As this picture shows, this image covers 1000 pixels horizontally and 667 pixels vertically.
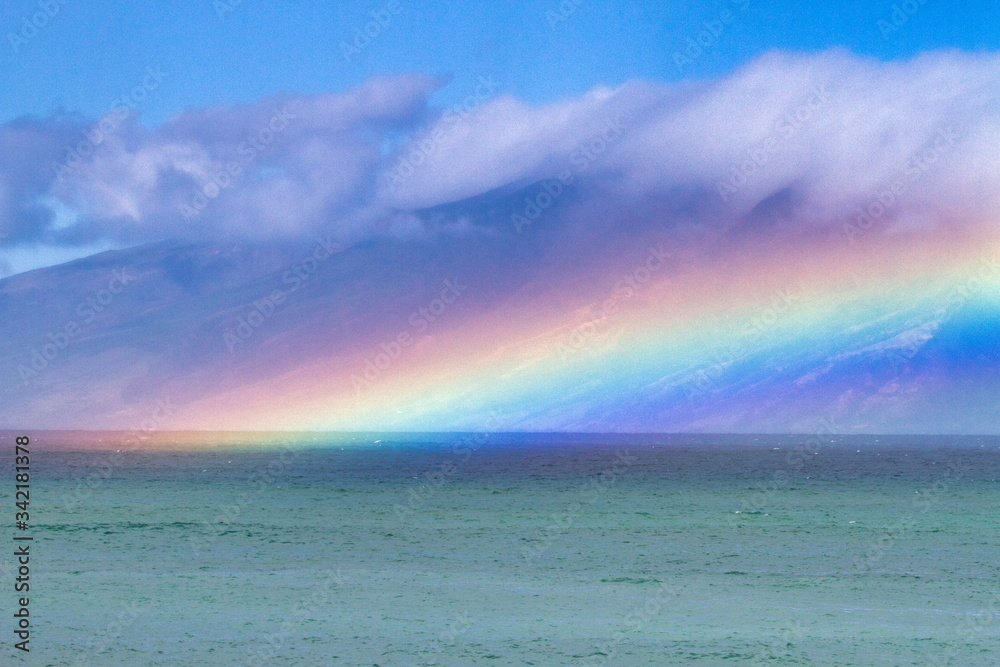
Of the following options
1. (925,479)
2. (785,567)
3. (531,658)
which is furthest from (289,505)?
(925,479)

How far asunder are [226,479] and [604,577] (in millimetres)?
91621

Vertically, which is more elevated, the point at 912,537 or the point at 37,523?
the point at 37,523

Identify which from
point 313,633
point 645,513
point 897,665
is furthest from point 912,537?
point 313,633

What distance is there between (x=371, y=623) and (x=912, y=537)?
35.9 meters

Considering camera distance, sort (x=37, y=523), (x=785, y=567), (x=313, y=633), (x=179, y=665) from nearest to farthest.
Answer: (x=179, y=665) → (x=313, y=633) → (x=785, y=567) → (x=37, y=523)

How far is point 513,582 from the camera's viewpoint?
4116 centimetres

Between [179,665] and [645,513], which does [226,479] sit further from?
[179,665]

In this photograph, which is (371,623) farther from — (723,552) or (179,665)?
(723,552)

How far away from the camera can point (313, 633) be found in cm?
3100

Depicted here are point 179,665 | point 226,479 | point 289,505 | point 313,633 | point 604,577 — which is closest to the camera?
point 179,665

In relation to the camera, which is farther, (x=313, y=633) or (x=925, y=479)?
(x=925, y=479)

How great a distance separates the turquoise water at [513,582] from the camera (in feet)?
95.6

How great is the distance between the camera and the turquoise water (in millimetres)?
29125

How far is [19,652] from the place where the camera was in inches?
1088
